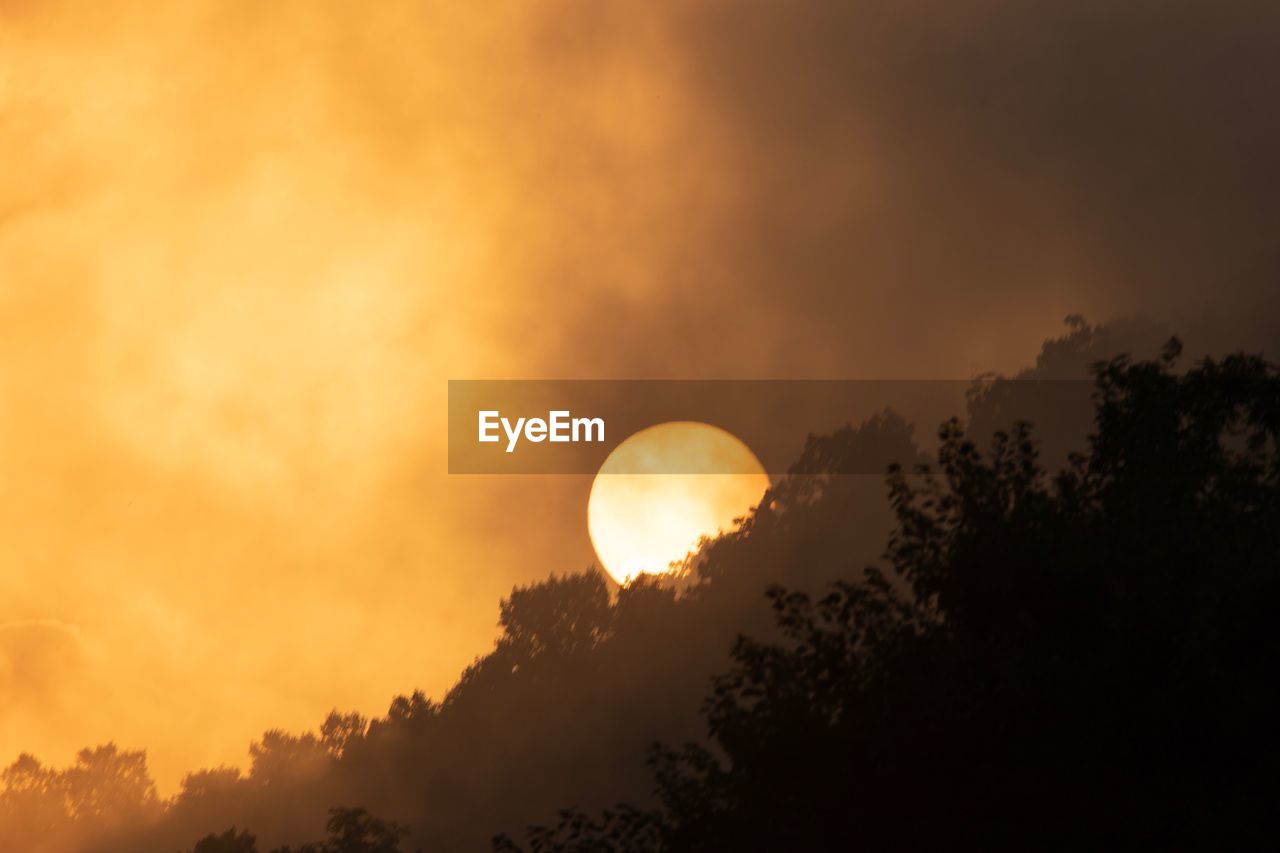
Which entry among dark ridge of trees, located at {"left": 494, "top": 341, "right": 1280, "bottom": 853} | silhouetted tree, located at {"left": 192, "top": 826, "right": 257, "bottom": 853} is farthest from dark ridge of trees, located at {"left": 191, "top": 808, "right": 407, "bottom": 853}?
dark ridge of trees, located at {"left": 494, "top": 341, "right": 1280, "bottom": 853}

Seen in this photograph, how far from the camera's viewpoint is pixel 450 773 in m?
136

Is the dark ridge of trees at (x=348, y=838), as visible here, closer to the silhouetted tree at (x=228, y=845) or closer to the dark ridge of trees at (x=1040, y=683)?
the silhouetted tree at (x=228, y=845)

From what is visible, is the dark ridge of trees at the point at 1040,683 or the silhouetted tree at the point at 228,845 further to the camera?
the silhouetted tree at the point at 228,845

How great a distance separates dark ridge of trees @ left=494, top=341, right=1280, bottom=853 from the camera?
57.2 ft

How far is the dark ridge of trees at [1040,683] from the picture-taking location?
686 inches

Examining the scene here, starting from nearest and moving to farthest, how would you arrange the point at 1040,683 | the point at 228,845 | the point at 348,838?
the point at 1040,683 < the point at 228,845 < the point at 348,838

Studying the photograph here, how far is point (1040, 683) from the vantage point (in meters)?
18.5

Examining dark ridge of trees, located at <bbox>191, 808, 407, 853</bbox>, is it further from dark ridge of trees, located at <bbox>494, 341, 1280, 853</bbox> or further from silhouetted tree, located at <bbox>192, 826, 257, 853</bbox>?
dark ridge of trees, located at <bbox>494, 341, 1280, 853</bbox>

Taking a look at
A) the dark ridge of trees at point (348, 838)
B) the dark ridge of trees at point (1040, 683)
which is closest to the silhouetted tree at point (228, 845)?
the dark ridge of trees at point (348, 838)

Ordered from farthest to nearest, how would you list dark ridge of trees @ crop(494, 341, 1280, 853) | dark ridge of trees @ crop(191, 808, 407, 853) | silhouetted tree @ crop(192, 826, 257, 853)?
dark ridge of trees @ crop(191, 808, 407, 853), silhouetted tree @ crop(192, 826, 257, 853), dark ridge of trees @ crop(494, 341, 1280, 853)

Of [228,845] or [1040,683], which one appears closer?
[1040,683]

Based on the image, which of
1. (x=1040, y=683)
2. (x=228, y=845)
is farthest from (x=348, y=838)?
(x=1040, y=683)

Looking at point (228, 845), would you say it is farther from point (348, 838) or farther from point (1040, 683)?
point (1040, 683)

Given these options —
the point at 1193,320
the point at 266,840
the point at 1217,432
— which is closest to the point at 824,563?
the point at 1193,320
